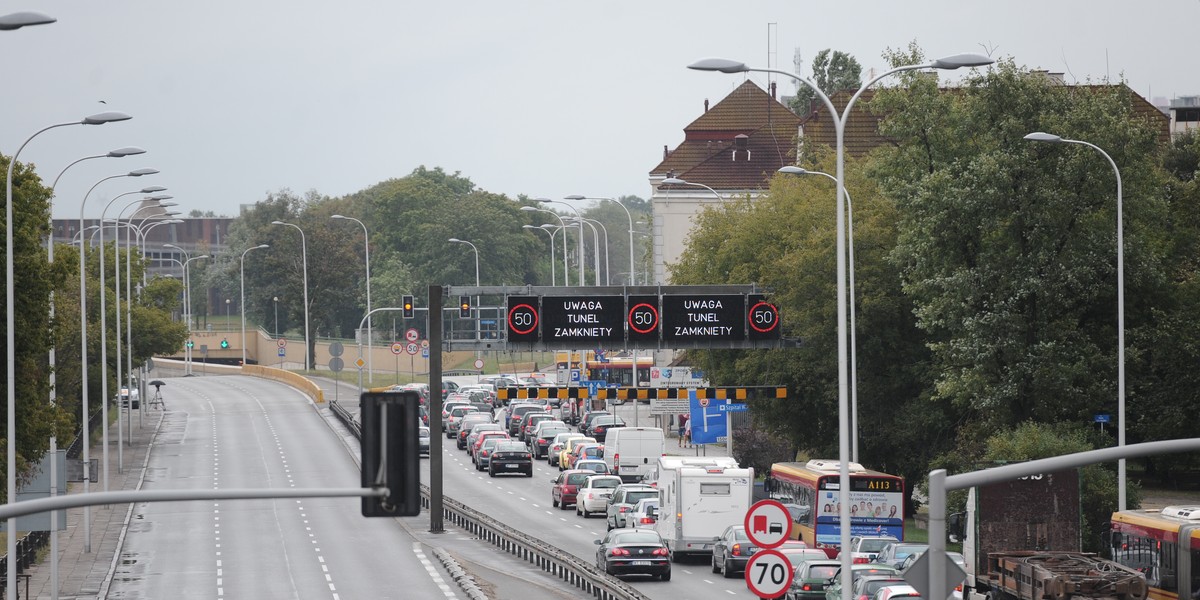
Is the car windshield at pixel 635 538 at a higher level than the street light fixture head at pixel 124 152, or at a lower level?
lower

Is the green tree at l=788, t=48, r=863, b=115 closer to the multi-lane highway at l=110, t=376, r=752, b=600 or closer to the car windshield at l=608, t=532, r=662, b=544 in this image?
the multi-lane highway at l=110, t=376, r=752, b=600

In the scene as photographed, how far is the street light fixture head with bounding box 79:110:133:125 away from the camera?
29172 mm

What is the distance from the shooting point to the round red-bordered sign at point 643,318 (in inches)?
1645

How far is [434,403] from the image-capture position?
3872 centimetres

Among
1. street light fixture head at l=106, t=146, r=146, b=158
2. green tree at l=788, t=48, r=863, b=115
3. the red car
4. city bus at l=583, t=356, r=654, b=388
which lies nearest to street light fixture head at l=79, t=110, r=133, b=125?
street light fixture head at l=106, t=146, r=146, b=158

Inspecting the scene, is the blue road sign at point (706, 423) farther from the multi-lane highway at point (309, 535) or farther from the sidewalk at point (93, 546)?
the sidewalk at point (93, 546)

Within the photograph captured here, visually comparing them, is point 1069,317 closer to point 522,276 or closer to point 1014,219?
point 1014,219

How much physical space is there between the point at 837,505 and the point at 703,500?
14.0 ft

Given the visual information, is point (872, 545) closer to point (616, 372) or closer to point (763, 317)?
point (763, 317)

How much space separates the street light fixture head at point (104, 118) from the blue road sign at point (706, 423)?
3135cm

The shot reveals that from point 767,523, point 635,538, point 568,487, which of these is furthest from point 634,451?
point 767,523

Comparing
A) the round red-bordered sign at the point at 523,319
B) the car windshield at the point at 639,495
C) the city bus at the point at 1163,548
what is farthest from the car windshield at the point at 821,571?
the car windshield at the point at 639,495

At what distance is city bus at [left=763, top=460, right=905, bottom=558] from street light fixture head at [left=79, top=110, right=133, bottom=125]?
16865 millimetres

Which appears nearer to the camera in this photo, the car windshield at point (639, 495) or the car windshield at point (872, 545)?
the car windshield at point (872, 545)
